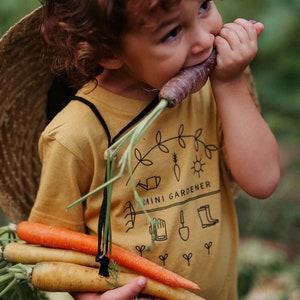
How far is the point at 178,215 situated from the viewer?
7.30 feet

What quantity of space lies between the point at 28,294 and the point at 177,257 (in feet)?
1.49

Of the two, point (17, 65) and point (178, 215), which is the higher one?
point (17, 65)

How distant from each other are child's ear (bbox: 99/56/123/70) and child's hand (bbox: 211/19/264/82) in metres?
0.24

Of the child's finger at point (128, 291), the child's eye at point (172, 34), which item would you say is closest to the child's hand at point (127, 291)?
the child's finger at point (128, 291)

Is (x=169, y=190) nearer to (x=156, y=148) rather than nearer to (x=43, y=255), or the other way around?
(x=156, y=148)

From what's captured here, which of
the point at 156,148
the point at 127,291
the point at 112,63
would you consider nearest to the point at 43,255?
the point at 127,291

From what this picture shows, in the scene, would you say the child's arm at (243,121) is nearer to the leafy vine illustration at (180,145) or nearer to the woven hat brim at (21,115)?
the leafy vine illustration at (180,145)

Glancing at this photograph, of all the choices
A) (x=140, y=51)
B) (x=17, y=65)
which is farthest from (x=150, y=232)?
(x=17, y=65)

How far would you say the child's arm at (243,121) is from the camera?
7.01 ft

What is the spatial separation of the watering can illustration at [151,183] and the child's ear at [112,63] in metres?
0.30

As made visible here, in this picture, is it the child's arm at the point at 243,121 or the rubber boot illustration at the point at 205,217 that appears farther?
the rubber boot illustration at the point at 205,217

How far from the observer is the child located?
2135 millimetres

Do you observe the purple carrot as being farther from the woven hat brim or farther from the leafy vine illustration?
the woven hat brim

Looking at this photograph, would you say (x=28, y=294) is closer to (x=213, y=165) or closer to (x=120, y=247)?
(x=120, y=247)
